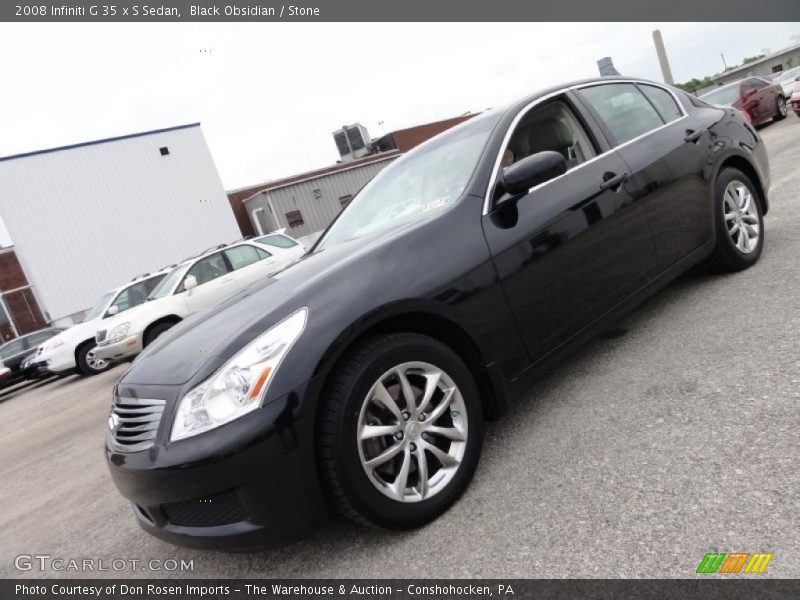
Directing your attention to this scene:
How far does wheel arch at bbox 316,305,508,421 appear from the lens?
2039mm

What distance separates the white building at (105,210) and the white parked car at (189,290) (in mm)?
15814

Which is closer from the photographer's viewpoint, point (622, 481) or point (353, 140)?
point (622, 481)

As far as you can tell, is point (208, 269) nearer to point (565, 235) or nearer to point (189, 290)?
point (189, 290)

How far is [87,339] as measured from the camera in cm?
1112

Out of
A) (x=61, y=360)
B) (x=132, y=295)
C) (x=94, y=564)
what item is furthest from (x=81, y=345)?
(x=94, y=564)

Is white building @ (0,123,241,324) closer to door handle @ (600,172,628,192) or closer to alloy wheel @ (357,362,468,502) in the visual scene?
door handle @ (600,172,628,192)

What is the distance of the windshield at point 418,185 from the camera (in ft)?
9.26

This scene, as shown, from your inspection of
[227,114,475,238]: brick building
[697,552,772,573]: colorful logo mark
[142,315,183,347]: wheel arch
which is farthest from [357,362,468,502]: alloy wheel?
[227,114,475,238]: brick building

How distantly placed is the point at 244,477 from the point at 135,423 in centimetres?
59

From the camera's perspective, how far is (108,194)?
23047 mm

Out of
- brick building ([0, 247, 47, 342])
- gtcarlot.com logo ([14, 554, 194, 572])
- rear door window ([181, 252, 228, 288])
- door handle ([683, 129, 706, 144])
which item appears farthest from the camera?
brick building ([0, 247, 47, 342])

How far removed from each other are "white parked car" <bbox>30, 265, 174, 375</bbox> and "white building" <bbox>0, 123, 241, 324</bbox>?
12.2 meters

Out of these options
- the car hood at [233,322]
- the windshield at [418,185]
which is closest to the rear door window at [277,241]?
the windshield at [418,185]

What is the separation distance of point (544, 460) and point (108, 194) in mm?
24911
